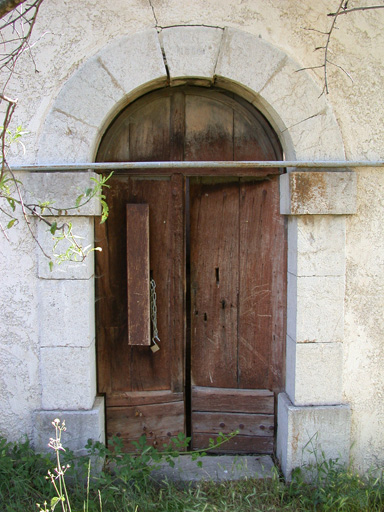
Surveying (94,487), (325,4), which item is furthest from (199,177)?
(94,487)

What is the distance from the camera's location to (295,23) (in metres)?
3.01

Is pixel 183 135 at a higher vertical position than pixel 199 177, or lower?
higher

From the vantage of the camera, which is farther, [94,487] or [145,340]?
[145,340]

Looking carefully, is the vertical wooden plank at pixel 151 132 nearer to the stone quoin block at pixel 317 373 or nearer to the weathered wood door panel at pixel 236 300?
the weathered wood door panel at pixel 236 300

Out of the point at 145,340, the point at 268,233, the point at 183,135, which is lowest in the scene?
the point at 145,340

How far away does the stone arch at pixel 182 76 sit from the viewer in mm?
2961

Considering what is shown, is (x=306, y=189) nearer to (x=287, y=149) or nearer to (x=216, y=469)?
(x=287, y=149)

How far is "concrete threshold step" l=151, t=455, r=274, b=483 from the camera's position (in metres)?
3.16

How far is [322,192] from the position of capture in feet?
9.81

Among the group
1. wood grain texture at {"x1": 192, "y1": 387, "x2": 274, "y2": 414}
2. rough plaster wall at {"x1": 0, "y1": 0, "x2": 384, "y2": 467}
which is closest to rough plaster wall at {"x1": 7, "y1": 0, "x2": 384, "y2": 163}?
rough plaster wall at {"x1": 0, "y1": 0, "x2": 384, "y2": 467}

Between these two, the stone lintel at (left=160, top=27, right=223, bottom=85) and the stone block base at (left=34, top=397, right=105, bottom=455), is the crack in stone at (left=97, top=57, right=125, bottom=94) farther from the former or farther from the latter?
the stone block base at (left=34, top=397, right=105, bottom=455)

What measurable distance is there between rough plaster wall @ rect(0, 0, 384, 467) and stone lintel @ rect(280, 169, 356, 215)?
0.14 m

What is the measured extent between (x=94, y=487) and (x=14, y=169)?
2.08 metres

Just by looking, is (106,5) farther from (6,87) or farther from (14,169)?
(14,169)
